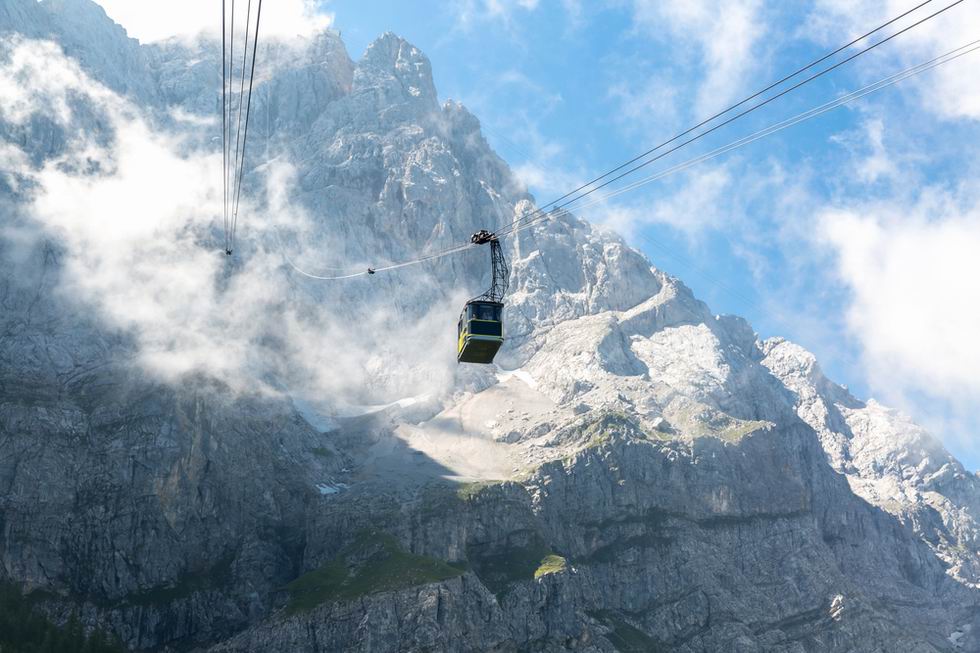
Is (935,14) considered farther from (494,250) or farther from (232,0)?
(494,250)

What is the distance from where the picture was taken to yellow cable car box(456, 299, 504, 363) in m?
96.8

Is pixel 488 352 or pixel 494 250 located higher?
pixel 494 250

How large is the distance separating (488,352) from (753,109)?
123ft

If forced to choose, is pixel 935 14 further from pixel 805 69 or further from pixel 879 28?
pixel 805 69

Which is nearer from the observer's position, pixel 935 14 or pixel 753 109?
pixel 935 14

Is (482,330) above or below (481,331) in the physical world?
above

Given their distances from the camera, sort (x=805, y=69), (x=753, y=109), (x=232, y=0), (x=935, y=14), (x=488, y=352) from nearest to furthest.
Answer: (x=935, y=14), (x=232, y=0), (x=805, y=69), (x=753, y=109), (x=488, y=352)

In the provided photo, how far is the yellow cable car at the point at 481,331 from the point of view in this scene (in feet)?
317

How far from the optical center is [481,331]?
96812 millimetres

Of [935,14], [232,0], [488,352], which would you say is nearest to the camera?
[935,14]

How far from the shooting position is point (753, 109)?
6969 cm

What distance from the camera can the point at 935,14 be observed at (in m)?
51.8

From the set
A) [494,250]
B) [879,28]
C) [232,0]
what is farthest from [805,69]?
[494,250]

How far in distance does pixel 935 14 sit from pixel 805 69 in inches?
424
